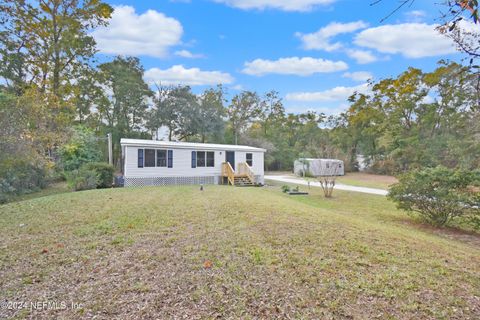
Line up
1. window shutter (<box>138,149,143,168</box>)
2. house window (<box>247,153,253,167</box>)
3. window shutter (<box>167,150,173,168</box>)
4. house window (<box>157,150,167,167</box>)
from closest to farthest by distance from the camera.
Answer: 1. window shutter (<box>138,149,143,168</box>)
2. house window (<box>157,150,167,167</box>)
3. window shutter (<box>167,150,173,168</box>)
4. house window (<box>247,153,253,167</box>)

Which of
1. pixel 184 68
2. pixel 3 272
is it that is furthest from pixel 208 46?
pixel 3 272

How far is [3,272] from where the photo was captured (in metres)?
2.96

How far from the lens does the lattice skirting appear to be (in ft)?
43.0

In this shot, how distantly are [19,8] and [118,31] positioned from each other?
5.06 m

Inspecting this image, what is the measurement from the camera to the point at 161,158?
14.0 metres

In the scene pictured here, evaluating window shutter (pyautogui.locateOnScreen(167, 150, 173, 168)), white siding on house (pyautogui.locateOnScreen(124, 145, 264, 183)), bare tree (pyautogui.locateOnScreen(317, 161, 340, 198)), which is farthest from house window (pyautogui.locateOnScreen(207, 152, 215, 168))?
bare tree (pyautogui.locateOnScreen(317, 161, 340, 198))

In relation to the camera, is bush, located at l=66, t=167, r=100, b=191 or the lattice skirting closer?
bush, located at l=66, t=167, r=100, b=191

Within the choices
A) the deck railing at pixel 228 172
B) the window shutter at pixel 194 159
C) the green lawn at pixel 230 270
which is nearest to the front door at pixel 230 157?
the deck railing at pixel 228 172

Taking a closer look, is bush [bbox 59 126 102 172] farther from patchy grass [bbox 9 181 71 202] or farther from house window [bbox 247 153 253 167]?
house window [bbox 247 153 253 167]

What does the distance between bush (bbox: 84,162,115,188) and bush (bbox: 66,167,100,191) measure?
12.6 inches

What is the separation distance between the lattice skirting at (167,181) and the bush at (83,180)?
59.3 inches

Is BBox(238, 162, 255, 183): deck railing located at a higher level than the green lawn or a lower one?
higher

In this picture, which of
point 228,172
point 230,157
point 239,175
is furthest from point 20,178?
point 239,175

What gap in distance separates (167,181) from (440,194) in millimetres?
11746
